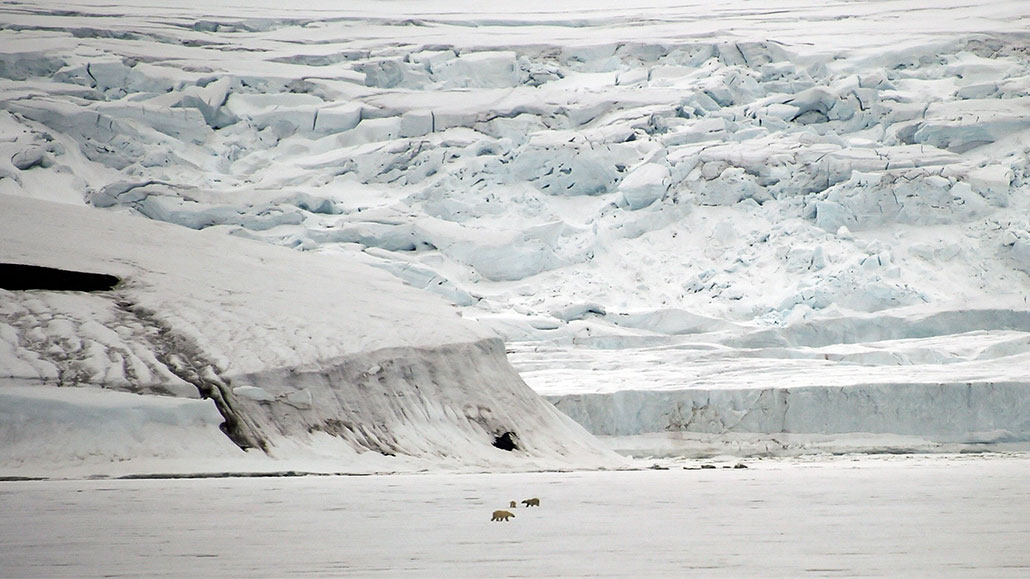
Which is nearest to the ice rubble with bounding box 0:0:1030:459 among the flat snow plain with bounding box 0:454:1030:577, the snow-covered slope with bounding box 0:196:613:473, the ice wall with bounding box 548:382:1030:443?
the ice wall with bounding box 548:382:1030:443

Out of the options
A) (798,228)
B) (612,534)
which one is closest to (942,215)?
(798,228)

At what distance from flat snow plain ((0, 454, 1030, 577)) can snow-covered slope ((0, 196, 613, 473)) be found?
1.51m

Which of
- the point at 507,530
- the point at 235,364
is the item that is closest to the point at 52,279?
the point at 235,364

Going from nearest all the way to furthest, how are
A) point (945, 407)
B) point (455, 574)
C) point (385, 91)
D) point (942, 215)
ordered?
point (455, 574) < point (945, 407) < point (942, 215) < point (385, 91)

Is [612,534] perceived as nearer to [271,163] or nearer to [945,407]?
[945,407]

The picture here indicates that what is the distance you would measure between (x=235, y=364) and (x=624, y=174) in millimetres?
18660

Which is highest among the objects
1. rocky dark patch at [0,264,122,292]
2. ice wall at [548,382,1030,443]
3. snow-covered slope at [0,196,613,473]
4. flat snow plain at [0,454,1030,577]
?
flat snow plain at [0,454,1030,577]

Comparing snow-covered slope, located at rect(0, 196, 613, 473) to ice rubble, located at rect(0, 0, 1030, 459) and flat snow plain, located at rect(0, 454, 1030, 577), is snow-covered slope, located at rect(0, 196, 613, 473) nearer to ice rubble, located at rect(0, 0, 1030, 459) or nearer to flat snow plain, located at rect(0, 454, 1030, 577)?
flat snow plain, located at rect(0, 454, 1030, 577)

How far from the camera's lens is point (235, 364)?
9.61 meters

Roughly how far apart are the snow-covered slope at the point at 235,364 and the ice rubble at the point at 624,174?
20.9 ft

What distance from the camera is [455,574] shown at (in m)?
3.02

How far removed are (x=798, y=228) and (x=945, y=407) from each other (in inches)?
314

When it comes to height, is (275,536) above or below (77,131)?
above

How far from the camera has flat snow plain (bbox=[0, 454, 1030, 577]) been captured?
3141mm
